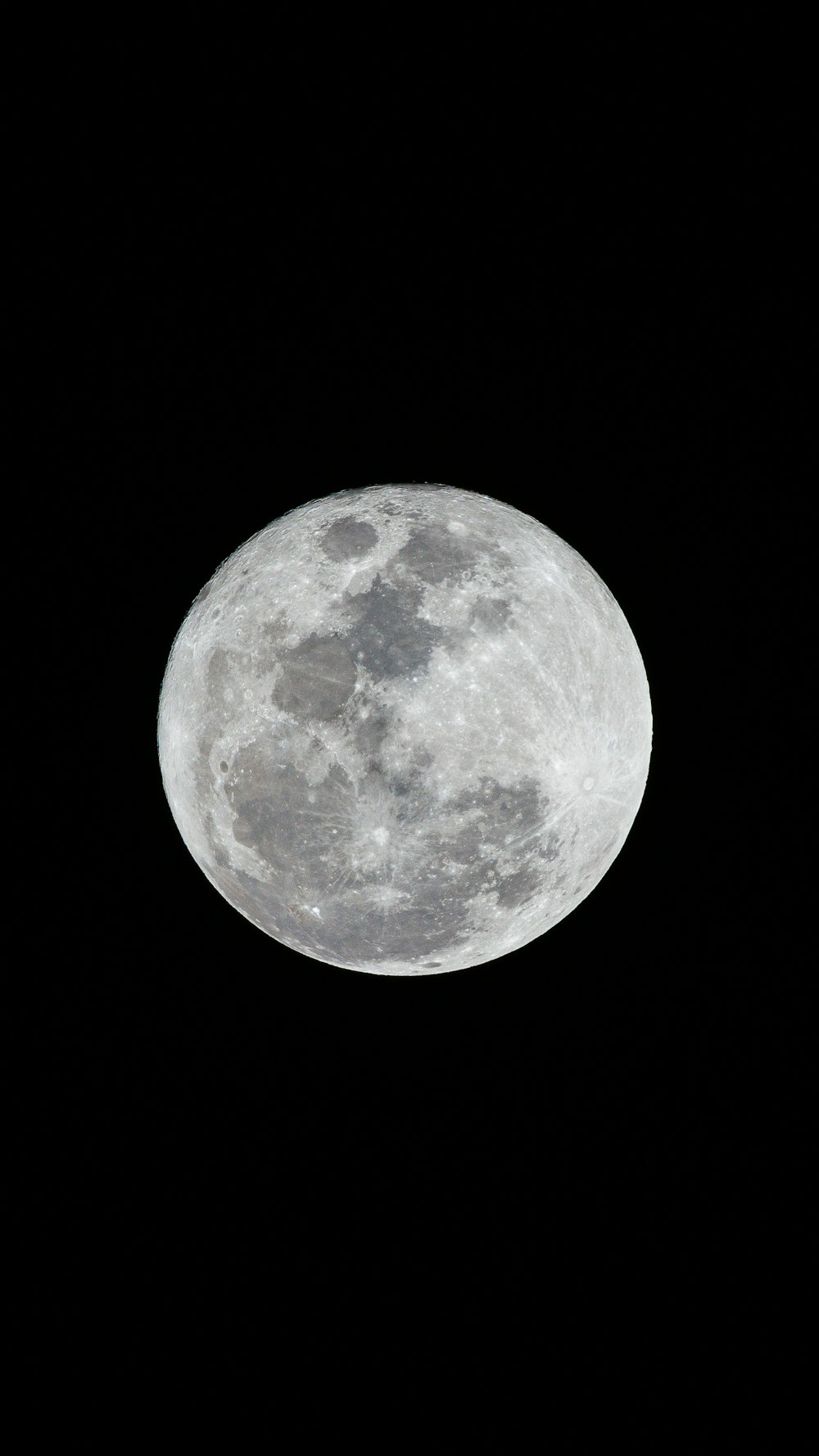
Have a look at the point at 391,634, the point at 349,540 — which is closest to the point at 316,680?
the point at 391,634

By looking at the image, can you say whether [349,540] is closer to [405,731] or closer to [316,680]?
[316,680]

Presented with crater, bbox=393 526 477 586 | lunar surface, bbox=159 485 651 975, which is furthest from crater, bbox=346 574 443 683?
crater, bbox=393 526 477 586

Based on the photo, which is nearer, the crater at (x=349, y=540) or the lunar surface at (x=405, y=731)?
the lunar surface at (x=405, y=731)

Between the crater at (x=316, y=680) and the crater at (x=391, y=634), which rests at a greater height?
the crater at (x=391, y=634)

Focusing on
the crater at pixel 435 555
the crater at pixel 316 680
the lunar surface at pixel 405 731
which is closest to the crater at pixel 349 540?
the lunar surface at pixel 405 731

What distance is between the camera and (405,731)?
457 centimetres

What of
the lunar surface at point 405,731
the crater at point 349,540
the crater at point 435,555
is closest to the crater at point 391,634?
the lunar surface at point 405,731

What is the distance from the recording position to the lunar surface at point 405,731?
4625 mm

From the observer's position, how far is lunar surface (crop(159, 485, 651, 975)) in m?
4.62

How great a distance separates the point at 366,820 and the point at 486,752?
0.66m

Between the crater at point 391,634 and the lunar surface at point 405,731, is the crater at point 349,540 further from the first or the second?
the crater at point 391,634

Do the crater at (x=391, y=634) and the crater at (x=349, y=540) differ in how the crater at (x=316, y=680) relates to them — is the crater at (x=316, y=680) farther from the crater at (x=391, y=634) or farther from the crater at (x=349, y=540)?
the crater at (x=349, y=540)

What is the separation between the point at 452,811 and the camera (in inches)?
183

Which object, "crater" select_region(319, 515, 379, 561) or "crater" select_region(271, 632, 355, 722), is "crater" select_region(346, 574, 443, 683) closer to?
"crater" select_region(271, 632, 355, 722)
